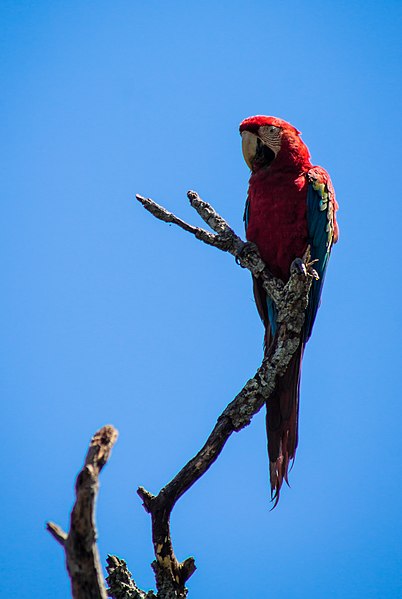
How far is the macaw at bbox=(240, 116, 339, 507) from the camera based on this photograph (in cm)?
493

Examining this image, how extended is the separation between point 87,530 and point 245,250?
271 centimetres

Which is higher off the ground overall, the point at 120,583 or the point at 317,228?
the point at 317,228

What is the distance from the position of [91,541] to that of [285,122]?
3.77 m

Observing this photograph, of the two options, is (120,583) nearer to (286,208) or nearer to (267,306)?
(267,306)

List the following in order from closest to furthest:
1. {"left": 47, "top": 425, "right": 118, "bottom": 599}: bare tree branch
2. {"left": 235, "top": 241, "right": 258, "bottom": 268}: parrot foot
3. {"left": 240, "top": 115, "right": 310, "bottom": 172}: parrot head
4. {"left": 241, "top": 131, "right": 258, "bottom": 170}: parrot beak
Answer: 1. {"left": 47, "top": 425, "right": 118, "bottom": 599}: bare tree branch
2. {"left": 235, "top": 241, "right": 258, "bottom": 268}: parrot foot
3. {"left": 240, "top": 115, "right": 310, "bottom": 172}: parrot head
4. {"left": 241, "top": 131, "right": 258, "bottom": 170}: parrot beak

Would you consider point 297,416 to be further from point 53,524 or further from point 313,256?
point 53,524

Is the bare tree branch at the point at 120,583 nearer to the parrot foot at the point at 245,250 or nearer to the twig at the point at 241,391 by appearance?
the twig at the point at 241,391

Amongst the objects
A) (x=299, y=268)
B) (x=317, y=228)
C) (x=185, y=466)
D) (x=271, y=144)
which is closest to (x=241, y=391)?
(x=185, y=466)

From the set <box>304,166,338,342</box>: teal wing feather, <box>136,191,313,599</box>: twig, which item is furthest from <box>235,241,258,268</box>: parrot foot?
<box>304,166,338,342</box>: teal wing feather

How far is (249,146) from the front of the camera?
524cm

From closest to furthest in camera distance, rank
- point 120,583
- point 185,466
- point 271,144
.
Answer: point 120,583 < point 185,466 < point 271,144

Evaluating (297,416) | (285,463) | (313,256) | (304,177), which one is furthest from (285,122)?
(285,463)

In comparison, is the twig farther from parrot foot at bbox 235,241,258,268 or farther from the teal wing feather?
the teal wing feather

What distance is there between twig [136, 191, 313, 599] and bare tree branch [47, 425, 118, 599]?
0.94m
